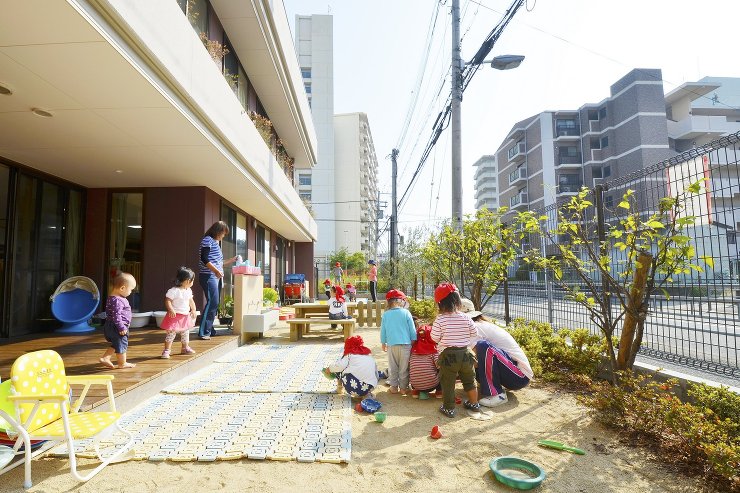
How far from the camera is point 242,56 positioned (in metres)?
9.99

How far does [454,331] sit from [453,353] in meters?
0.22

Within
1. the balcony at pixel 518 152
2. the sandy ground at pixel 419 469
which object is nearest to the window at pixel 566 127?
the balcony at pixel 518 152

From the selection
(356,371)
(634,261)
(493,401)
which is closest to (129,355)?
(356,371)

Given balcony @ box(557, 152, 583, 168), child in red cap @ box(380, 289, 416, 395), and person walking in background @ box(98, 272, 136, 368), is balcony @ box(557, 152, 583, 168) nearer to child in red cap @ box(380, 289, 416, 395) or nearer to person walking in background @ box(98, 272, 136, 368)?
child in red cap @ box(380, 289, 416, 395)

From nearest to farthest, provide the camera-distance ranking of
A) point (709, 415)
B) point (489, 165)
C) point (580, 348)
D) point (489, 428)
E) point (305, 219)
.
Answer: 1. point (709, 415)
2. point (489, 428)
3. point (580, 348)
4. point (305, 219)
5. point (489, 165)

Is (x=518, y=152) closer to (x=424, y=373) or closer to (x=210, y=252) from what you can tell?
(x=210, y=252)

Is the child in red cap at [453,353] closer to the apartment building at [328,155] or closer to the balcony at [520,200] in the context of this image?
the balcony at [520,200]

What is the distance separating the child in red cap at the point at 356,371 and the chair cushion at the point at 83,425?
216 centimetres

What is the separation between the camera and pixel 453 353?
13.0 ft

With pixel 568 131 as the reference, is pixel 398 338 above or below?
below

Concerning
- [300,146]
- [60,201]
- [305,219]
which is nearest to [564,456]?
[60,201]

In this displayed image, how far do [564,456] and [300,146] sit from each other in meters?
15.8

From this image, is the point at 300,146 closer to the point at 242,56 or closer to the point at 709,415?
the point at 242,56

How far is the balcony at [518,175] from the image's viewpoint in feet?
148
